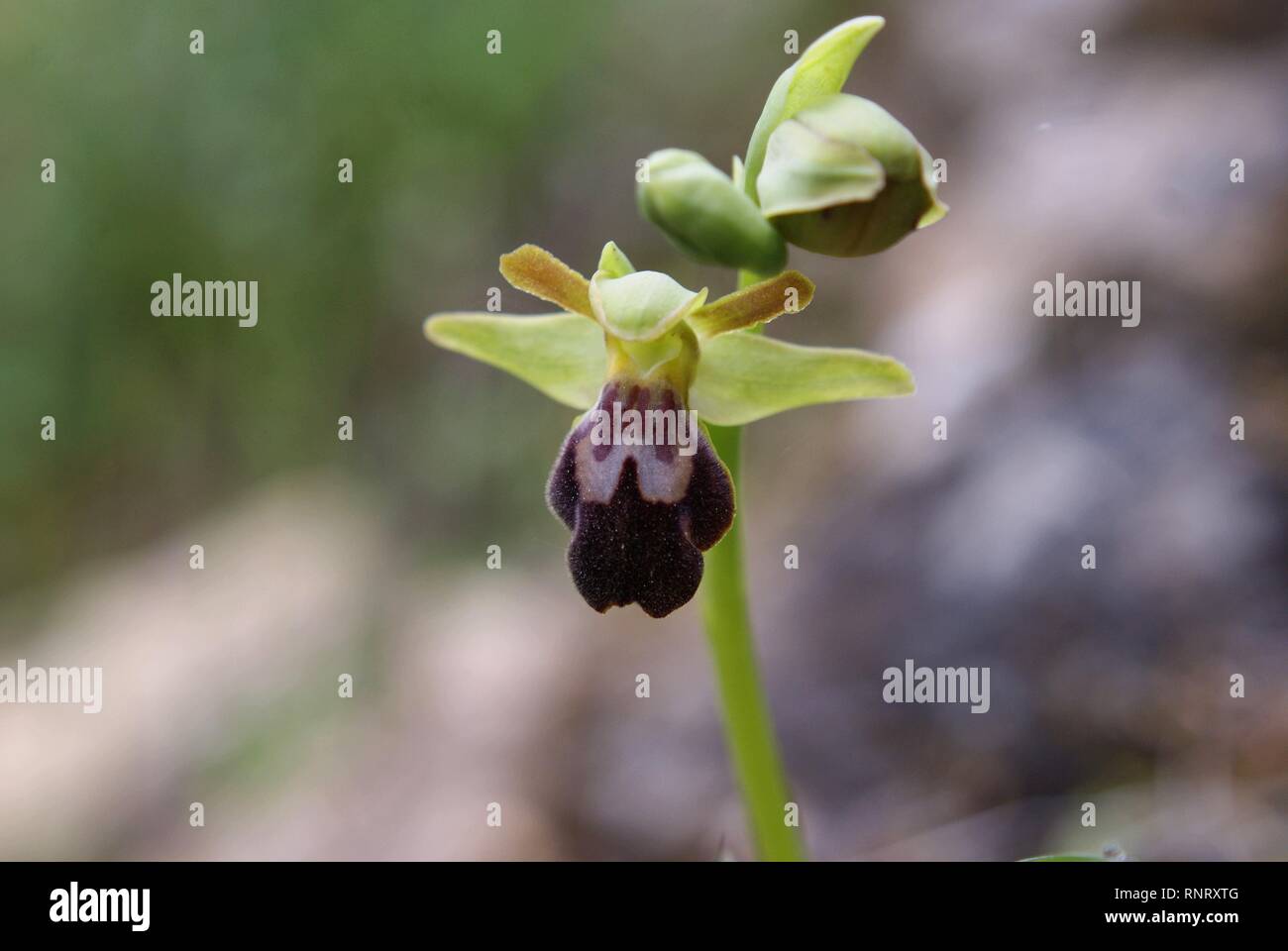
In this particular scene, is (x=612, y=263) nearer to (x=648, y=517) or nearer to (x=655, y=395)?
(x=655, y=395)

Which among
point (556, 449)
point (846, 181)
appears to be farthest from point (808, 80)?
point (556, 449)

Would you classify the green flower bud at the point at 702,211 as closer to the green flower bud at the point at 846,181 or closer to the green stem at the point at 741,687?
the green flower bud at the point at 846,181

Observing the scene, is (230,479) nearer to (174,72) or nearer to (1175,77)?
(174,72)

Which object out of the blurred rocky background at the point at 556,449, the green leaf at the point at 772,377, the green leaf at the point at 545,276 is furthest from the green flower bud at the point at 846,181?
the blurred rocky background at the point at 556,449

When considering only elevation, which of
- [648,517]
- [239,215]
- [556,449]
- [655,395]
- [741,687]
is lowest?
[741,687]

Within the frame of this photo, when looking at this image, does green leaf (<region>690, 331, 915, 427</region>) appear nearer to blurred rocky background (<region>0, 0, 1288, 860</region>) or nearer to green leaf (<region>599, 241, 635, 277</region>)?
green leaf (<region>599, 241, 635, 277</region>)
